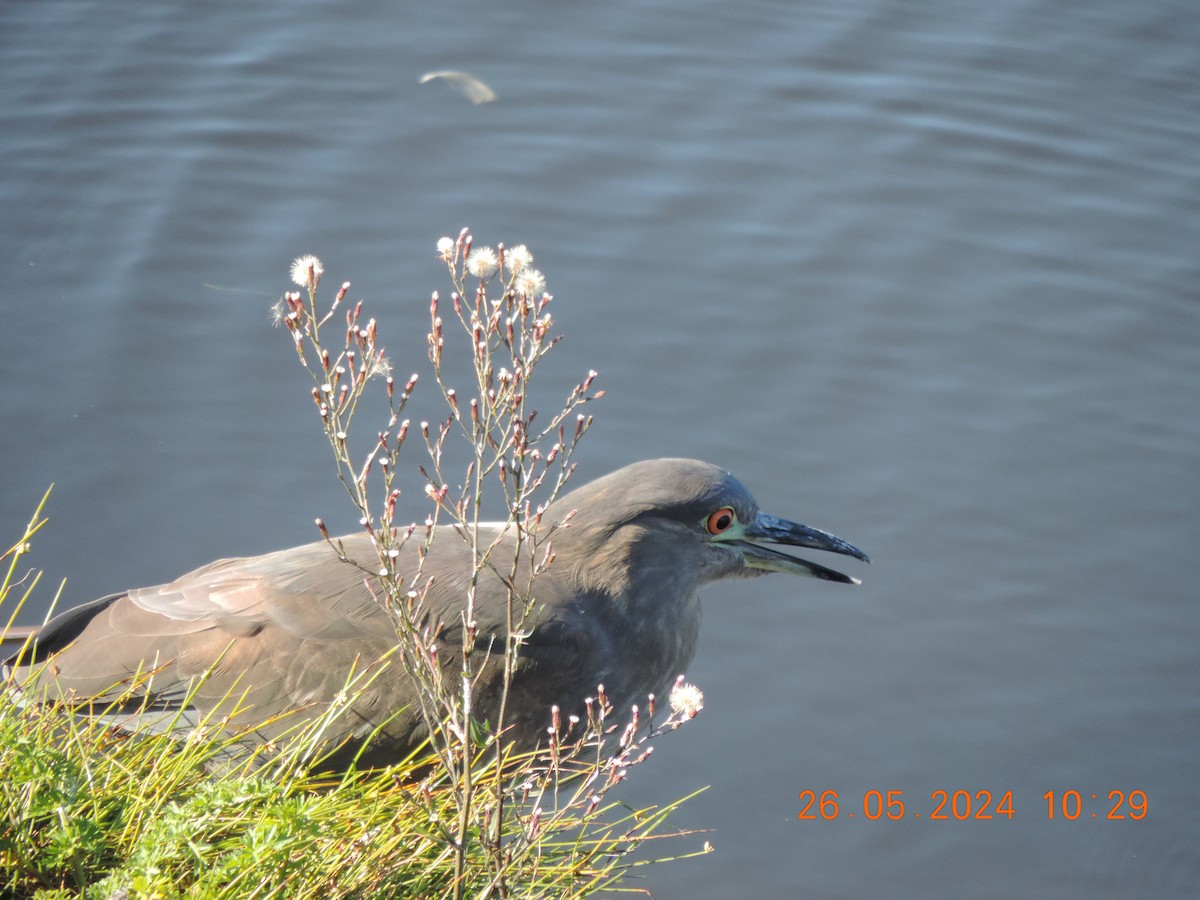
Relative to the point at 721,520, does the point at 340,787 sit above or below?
below

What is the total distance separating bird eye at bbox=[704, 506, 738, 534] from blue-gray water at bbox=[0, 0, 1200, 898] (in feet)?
3.41

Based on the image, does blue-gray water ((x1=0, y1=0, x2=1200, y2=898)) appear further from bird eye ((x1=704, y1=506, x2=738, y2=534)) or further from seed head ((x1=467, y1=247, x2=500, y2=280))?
seed head ((x1=467, y1=247, x2=500, y2=280))

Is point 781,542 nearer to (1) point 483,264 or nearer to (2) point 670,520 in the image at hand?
(2) point 670,520

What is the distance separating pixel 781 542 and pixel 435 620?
1410mm

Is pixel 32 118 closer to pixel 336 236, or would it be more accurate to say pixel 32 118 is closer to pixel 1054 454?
pixel 336 236

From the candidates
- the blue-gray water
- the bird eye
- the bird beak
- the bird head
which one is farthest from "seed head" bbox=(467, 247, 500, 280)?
the blue-gray water

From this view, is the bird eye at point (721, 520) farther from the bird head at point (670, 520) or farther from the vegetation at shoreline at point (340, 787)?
the vegetation at shoreline at point (340, 787)

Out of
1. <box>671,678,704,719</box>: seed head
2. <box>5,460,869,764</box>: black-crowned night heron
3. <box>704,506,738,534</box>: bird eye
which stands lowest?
<box>5,460,869,764</box>: black-crowned night heron

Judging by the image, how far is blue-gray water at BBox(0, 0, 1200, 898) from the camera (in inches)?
210

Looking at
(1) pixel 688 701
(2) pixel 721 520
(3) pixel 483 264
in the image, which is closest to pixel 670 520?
(2) pixel 721 520
